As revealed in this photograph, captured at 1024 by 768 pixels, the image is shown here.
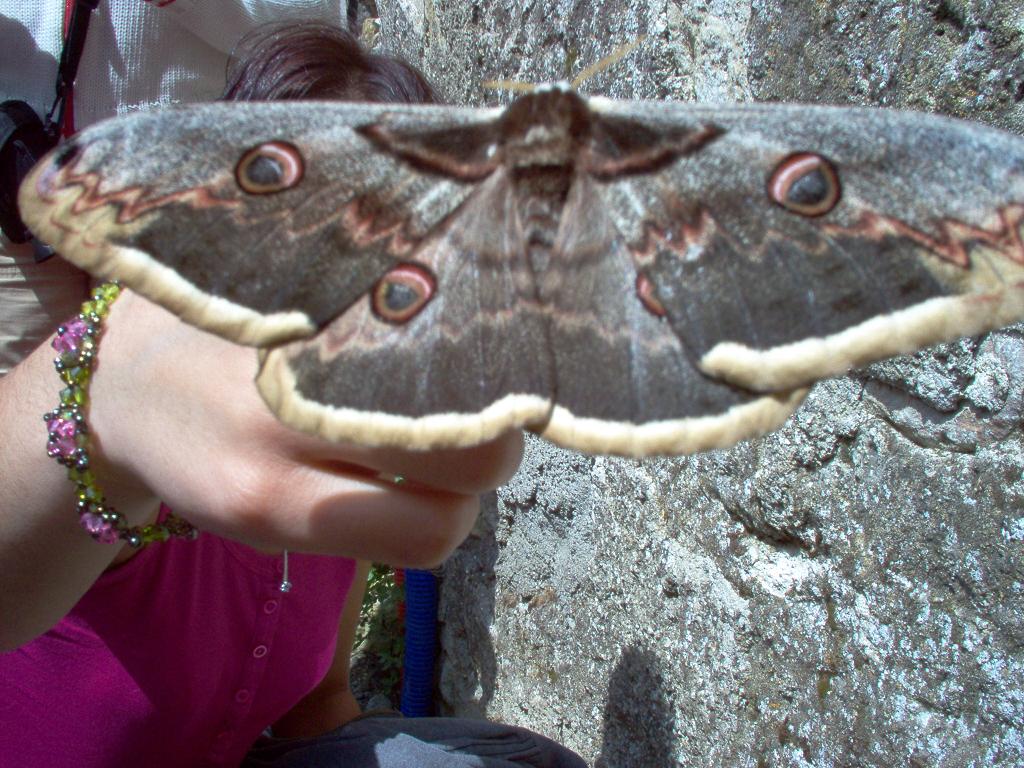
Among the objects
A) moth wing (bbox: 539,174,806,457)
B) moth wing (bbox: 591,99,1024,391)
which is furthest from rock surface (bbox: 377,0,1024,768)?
moth wing (bbox: 539,174,806,457)

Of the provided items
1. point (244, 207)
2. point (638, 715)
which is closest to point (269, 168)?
point (244, 207)

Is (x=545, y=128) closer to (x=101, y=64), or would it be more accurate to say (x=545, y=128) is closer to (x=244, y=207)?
(x=244, y=207)

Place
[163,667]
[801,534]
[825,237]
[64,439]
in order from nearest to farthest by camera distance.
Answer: [825,237] → [64,439] → [801,534] → [163,667]

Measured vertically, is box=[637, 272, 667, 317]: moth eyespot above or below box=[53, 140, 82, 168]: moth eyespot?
below

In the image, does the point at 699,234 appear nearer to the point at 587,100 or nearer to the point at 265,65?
the point at 587,100

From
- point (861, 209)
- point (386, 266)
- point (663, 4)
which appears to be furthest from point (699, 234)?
point (663, 4)

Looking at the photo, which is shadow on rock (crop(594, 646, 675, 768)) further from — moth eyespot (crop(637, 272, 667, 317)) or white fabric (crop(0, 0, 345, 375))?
white fabric (crop(0, 0, 345, 375))
